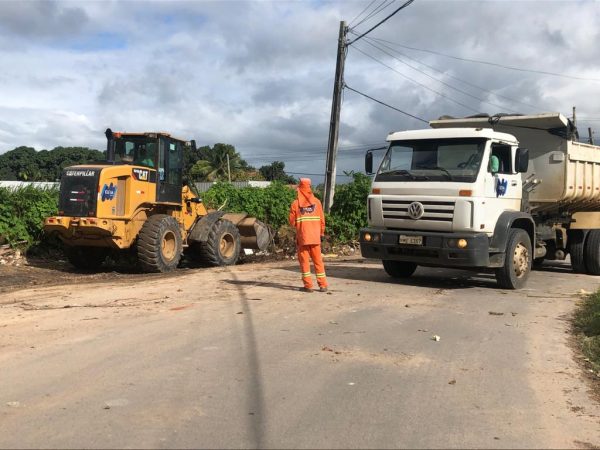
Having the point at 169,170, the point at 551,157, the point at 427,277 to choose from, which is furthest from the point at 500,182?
the point at 169,170

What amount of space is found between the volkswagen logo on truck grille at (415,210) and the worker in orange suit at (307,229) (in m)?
1.60

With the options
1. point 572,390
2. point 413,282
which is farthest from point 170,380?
point 413,282

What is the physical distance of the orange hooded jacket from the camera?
32.5 feet

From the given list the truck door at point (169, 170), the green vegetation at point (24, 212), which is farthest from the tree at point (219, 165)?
the truck door at point (169, 170)

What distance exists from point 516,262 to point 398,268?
2.38 m

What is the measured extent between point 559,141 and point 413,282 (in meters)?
4.04

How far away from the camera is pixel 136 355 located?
5.95 meters

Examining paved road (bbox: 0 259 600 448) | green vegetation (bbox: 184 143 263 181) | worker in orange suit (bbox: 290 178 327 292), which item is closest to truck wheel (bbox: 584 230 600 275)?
paved road (bbox: 0 259 600 448)

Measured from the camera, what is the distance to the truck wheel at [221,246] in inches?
573

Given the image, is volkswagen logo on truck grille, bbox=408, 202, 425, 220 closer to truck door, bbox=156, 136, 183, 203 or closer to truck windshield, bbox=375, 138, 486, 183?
truck windshield, bbox=375, 138, 486, 183

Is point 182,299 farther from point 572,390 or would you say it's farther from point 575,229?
point 575,229

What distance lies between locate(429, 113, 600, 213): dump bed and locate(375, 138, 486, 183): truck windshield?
7.28 ft

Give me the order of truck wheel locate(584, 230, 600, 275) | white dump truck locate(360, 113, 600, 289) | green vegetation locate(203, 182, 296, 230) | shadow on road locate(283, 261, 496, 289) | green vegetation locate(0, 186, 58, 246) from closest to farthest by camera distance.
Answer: white dump truck locate(360, 113, 600, 289)
shadow on road locate(283, 261, 496, 289)
truck wheel locate(584, 230, 600, 275)
green vegetation locate(0, 186, 58, 246)
green vegetation locate(203, 182, 296, 230)

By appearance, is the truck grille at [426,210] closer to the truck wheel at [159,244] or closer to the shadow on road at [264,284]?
the shadow on road at [264,284]
